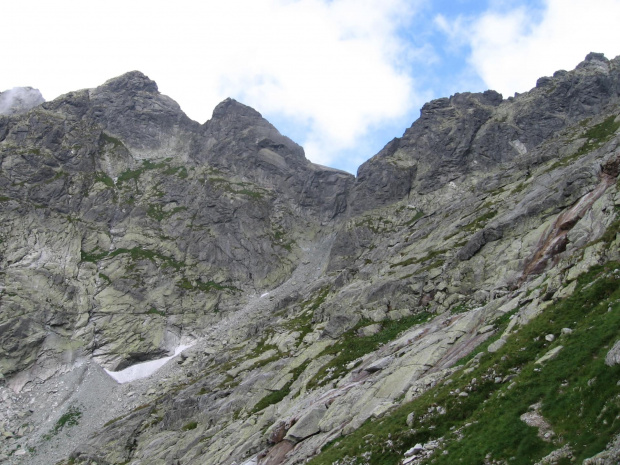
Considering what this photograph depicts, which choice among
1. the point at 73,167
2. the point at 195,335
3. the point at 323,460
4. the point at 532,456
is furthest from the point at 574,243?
the point at 73,167

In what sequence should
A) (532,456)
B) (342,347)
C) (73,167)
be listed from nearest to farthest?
(532,456), (342,347), (73,167)

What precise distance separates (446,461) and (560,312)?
11985mm

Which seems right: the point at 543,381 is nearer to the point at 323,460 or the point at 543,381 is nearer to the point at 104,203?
the point at 323,460

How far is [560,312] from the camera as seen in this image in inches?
970

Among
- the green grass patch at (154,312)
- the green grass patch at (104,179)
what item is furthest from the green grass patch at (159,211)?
the green grass patch at (154,312)

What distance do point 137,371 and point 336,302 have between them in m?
71.0

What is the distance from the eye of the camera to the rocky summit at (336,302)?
862 inches

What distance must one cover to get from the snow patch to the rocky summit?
75cm

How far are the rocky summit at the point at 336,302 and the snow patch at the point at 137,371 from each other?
0.75 meters

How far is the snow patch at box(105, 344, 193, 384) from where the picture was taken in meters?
108

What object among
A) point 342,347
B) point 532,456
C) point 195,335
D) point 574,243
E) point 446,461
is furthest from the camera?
point 195,335

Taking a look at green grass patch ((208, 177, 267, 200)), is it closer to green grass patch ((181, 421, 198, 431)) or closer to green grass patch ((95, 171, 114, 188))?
green grass patch ((95, 171, 114, 188))

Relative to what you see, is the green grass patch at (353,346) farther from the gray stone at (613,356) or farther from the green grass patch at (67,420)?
the green grass patch at (67,420)

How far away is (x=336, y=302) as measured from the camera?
6769 centimetres
